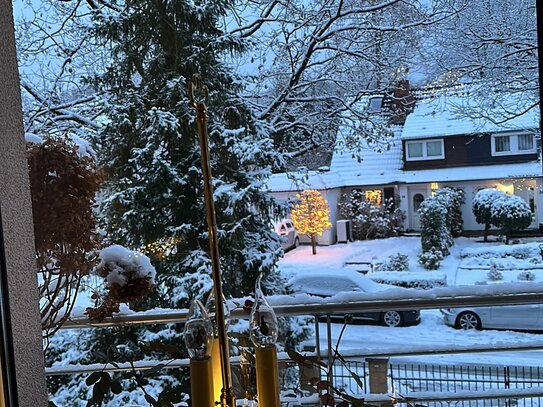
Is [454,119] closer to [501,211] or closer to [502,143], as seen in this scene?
[502,143]

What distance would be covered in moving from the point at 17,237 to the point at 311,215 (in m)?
2.50

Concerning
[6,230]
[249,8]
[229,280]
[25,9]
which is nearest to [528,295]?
[6,230]

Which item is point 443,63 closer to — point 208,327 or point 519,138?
point 519,138

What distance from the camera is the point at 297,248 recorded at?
126 inches

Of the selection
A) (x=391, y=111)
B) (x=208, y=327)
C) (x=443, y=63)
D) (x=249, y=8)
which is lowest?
(x=208, y=327)

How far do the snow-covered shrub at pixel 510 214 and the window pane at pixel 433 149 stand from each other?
1.26ft

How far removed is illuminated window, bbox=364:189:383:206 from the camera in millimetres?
2799

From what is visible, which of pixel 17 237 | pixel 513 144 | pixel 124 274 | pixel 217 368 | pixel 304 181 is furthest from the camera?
pixel 304 181

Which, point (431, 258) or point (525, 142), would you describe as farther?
point (431, 258)

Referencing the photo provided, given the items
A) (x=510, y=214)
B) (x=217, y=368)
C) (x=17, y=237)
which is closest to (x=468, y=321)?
(x=510, y=214)

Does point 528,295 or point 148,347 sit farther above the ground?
point 148,347

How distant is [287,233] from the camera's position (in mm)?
3430

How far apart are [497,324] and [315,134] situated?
1.59 meters

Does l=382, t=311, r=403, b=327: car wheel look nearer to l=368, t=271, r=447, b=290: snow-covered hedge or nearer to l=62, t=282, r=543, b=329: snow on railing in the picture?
l=368, t=271, r=447, b=290: snow-covered hedge
